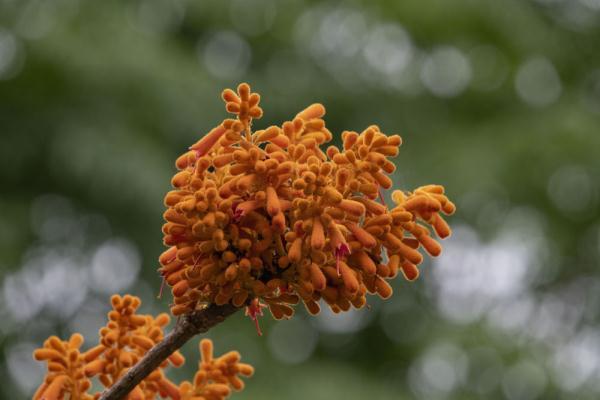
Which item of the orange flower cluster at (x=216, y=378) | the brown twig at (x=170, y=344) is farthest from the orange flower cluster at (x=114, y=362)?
the brown twig at (x=170, y=344)

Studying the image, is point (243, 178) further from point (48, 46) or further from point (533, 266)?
point (533, 266)

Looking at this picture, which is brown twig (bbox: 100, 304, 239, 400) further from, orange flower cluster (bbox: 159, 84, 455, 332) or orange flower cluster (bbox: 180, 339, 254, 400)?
orange flower cluster (bbox: 180, 339, 254, 400)

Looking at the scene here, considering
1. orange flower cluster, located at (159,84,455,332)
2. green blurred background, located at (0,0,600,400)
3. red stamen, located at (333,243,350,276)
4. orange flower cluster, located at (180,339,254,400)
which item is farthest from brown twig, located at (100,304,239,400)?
green blurred background, located at (0,0,600,400)

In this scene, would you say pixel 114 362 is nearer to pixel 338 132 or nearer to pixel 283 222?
pixel 283 222

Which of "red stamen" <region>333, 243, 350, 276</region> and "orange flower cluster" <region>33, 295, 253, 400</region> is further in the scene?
"orange flower cluster" <region>33, 295, 253, 400</region>

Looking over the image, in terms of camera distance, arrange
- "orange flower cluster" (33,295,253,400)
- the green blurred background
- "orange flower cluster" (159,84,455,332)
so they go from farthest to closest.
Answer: the green blurred background, "orange flower cluster" (33,295,253,400), "orange flower cluster" (159,84,455,332)

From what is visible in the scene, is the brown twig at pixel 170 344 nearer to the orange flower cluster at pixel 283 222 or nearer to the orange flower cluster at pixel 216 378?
the orange flower cluster at pixel 283 222

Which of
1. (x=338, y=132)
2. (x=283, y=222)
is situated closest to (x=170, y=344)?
(x=283, y=222)
